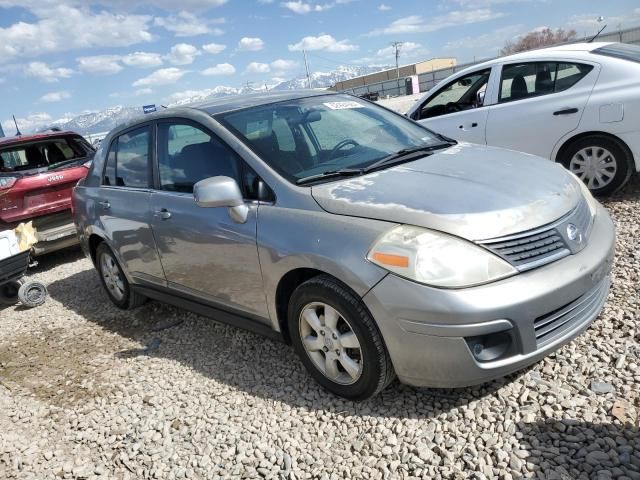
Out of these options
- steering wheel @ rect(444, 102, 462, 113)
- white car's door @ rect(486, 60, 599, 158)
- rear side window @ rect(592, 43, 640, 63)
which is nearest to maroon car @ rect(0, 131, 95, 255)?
steering wheel @ rect(444, 102, 462, 113)

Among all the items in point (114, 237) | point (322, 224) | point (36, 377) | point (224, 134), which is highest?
point (224, 134)

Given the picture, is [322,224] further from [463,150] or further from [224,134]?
[463,150]

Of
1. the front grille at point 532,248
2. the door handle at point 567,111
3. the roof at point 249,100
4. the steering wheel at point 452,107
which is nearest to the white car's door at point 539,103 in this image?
the door handle at point 567,111

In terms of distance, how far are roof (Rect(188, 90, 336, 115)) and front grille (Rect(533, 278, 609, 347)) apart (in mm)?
2359

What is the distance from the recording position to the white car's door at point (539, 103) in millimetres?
5445

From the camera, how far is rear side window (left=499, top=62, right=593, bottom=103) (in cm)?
552

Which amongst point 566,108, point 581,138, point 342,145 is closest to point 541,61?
point 566,108

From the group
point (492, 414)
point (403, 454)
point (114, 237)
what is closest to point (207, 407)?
point (403, 454)

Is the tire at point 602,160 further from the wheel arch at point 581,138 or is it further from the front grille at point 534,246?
the front grille at point 534,246

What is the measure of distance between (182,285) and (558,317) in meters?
2.56

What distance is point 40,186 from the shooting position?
21.9 feet

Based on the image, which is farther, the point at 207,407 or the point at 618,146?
the point at 618,146

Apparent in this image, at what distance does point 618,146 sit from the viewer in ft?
17.4

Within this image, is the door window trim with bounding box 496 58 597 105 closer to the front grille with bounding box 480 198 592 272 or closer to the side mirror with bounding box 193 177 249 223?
the front grille with bounding box 480 198 592 272
